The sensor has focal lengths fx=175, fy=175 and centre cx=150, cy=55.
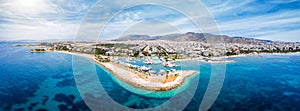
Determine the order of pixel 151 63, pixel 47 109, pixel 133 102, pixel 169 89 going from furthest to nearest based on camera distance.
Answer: pixel 151 63, pixel 169 89, pixel 133 102, pixel 47 109

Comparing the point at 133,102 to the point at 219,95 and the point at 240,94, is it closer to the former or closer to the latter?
the point at 219,95

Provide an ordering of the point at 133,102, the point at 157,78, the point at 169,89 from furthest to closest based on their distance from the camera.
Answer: the point at 157,78, the point at 169,89, the point at 133,102

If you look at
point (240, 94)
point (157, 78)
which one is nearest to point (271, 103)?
point (240, 94)

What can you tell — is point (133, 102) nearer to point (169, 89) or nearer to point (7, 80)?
point (169, 89)

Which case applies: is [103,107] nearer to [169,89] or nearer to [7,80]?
[169,89]

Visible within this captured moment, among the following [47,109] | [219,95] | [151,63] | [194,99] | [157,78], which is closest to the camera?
[47,109]

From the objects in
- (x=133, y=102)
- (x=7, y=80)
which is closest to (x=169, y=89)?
(x=133, y=102)

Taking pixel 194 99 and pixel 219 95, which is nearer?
pixel 194 99

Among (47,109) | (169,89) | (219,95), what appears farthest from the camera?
(169,89)

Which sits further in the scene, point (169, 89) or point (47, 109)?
point (169, 89)
